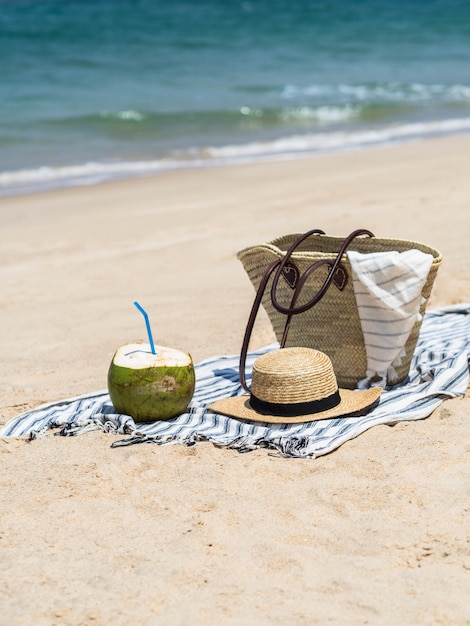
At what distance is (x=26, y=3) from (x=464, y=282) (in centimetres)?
4435

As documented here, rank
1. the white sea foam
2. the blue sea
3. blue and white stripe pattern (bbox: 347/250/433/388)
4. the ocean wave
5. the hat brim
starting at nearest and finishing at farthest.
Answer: the hat brim, blue and white stripe pattern (bbox: 347/250/433/388), the white sea foam, the blue sea, the ocean wave

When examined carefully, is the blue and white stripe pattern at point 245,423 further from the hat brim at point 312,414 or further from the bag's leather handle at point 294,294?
the bag's leather handle at point 294,294

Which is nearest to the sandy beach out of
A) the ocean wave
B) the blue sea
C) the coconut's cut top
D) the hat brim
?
the hat brim

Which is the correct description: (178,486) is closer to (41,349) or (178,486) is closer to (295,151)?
(41,349)

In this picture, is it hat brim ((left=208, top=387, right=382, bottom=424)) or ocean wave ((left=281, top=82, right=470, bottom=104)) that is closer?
hat brim ((left=208, top=387, right=382, bottom=424))

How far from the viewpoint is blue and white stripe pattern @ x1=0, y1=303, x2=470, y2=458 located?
332 cm

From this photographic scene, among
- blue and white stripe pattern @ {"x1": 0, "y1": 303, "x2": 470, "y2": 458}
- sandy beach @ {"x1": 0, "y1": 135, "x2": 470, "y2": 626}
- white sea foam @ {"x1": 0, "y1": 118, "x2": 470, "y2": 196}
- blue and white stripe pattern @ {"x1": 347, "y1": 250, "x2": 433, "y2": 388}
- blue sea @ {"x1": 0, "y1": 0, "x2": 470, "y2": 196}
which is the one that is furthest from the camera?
blue sea @ {"x1": 0, "y1": 0, "x2": 470, "y2": 196}

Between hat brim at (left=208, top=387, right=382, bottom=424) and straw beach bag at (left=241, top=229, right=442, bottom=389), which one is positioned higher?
straw beach bag at (left=241, top=229, right=442, bottom=389)

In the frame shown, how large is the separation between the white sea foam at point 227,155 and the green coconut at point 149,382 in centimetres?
692

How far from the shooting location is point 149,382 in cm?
347

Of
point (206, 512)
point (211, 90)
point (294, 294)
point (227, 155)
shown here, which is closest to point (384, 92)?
point (211, 90)

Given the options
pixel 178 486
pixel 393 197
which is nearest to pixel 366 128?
pixel 393 197

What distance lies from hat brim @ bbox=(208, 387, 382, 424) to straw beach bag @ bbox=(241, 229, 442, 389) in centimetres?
11

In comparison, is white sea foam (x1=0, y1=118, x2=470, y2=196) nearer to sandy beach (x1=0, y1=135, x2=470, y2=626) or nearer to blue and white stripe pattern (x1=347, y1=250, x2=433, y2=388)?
sandy beach (x1=0, y1=135, x2=470, y2=626)
